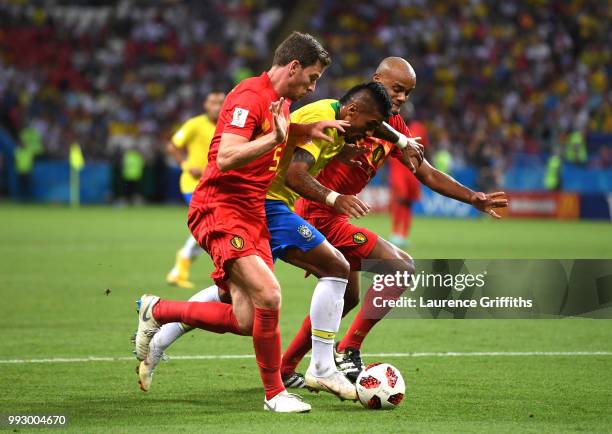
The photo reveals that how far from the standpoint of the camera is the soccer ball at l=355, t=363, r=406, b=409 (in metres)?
6.46

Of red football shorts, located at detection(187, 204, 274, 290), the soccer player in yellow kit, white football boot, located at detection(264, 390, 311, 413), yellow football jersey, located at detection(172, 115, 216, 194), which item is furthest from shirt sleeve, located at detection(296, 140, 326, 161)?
yellow football jersey, located at detection(172, 115, 216, 194)

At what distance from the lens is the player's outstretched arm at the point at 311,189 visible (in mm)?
6512

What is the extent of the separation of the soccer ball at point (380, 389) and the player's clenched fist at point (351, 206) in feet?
3.09

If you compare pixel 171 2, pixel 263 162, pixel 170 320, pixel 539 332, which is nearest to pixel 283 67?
pixel 263 162

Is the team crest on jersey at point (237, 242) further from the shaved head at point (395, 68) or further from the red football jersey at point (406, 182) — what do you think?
the red football jersey at point (406, 182)

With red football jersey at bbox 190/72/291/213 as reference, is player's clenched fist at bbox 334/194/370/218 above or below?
below

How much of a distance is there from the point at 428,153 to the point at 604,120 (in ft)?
15.2

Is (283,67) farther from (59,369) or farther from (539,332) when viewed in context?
(539,332)

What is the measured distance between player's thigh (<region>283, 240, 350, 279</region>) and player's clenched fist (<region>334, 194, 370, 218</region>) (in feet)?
1.01

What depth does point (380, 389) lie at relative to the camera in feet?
21.2

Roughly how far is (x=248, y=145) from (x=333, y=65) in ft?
94.9

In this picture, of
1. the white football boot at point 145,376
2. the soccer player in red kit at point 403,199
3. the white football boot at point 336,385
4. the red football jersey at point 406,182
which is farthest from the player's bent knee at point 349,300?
the red football jersey at point 406,182

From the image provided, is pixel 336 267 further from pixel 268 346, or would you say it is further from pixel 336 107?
pixel 336 107

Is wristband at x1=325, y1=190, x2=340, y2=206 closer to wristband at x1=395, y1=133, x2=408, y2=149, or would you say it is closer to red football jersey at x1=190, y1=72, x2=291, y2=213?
red football jersey at x1=190, y1=72, x2=291, y2=213
